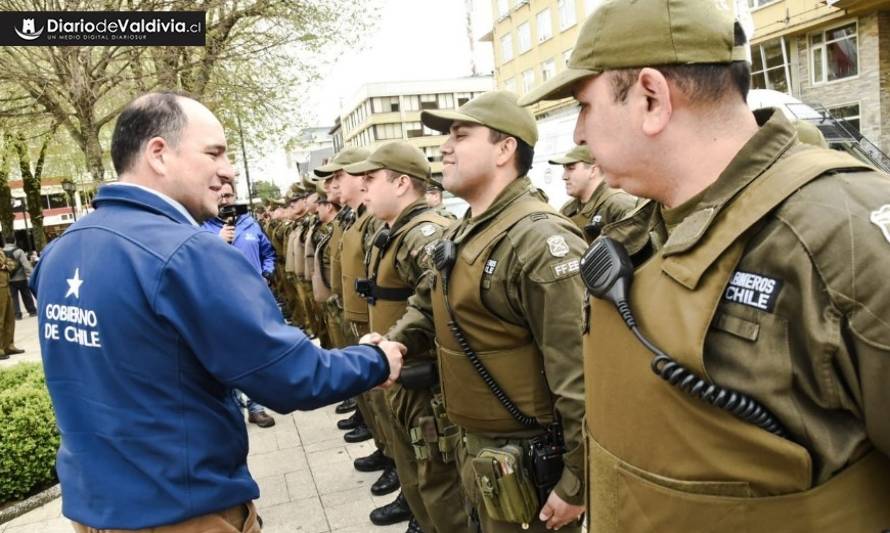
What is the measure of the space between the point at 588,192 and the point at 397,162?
392 centimetres

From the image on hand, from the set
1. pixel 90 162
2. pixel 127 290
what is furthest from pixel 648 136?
pixel 90 162

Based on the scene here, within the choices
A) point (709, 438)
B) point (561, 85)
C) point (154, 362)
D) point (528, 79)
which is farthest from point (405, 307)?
point (528, 79)

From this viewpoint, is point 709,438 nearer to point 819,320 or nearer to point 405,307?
point 819,320

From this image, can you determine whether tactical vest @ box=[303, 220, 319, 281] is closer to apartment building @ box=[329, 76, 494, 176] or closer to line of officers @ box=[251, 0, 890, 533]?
line of officers @ box=[251, 0, 890, 533]

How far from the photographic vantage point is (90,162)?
10.3m

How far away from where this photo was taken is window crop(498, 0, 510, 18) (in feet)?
139

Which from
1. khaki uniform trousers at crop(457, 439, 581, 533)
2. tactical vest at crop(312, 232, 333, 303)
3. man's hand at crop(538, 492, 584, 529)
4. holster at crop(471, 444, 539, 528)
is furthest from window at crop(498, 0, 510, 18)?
man's hand at crop(538, 492, 584, 529)

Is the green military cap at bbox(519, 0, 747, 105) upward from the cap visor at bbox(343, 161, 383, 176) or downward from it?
upward

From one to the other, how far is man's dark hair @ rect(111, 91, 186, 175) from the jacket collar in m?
0.14

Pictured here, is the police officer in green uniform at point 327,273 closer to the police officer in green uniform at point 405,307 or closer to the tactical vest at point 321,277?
the tactical vest at point 321,277

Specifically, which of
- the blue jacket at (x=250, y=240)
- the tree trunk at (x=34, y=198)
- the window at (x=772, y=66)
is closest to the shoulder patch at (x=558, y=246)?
the blue jacket at (x=250, y=240)

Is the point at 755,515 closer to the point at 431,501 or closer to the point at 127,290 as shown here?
the point at 127,290

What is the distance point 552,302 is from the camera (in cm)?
240

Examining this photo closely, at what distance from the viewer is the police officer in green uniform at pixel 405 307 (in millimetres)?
3457
